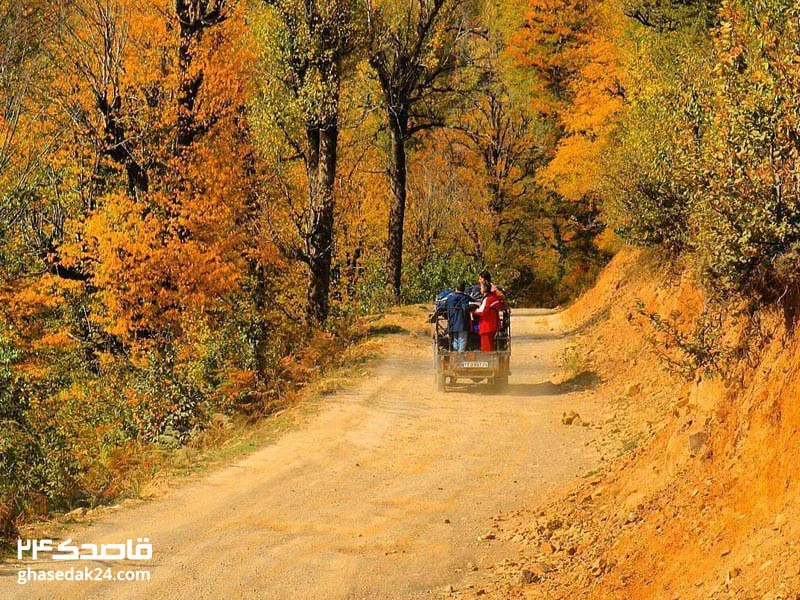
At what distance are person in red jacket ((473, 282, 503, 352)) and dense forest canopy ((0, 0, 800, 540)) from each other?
128 inches

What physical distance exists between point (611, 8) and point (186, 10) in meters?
21.1

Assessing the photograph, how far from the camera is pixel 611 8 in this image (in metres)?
40.5

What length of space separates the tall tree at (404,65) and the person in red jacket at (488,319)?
15.2m

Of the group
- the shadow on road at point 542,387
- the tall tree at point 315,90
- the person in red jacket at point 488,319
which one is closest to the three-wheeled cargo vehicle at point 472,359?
the person in red jacket at point 488,319

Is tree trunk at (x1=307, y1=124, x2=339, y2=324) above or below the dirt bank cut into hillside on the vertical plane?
above

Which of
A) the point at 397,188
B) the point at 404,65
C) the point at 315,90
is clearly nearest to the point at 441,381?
the point at 315,90

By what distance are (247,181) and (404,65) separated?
8958 mm

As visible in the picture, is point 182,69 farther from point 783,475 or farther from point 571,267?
point 571,267

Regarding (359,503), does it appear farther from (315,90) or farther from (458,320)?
(315,90)

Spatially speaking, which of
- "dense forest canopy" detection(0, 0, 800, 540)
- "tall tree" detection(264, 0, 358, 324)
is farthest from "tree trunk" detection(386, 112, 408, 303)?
"tall tree" detection(264, 0, 358, 324)

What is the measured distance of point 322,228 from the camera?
26.6 metres

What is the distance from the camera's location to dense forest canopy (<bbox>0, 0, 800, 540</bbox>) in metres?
8.99

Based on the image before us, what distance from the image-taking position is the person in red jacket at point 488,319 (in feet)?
63.1

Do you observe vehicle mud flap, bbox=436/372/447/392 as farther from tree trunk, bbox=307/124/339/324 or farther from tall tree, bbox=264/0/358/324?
tree trunk, bbox=307/124/339/324
